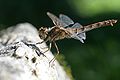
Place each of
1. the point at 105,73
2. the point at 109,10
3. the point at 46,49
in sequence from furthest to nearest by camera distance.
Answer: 1. the point at 109,10
2. the point at 105,73
3. the point at 46,49

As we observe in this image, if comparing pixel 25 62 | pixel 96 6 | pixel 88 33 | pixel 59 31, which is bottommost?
pixel 25 62

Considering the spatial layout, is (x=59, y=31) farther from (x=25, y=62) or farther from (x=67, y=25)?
(x=25, y=62)

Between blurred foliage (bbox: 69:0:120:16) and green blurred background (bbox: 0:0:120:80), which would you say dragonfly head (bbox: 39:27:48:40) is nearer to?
green blurred background (bbox: 0:0:120:80)

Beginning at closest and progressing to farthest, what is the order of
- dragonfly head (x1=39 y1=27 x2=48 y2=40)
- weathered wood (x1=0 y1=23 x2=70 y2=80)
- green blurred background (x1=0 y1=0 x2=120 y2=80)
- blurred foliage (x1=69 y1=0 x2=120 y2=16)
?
1. weathered wood (x1=0 y1=23 x2=70 y2=80)
2. dragonfly head (x1=39 y1=27 x2=48 y2=40)
3. green blurred background (x1=0 y1=0 x2=120 y2=80)
4. blurred foliage (x1=69 y1=0 x2=120 y2=16)

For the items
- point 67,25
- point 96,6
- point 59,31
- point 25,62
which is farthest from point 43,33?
point 96,6

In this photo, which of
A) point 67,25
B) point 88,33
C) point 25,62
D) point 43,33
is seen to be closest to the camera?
point 25,62

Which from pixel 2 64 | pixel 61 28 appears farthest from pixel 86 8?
pixel 2 64

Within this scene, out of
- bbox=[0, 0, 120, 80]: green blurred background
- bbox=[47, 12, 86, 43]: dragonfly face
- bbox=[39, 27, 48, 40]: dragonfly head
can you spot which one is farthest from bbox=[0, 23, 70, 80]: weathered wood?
bbox=[0, 0, 120, 80]: green blurred background

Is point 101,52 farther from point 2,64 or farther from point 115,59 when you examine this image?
point 2,64

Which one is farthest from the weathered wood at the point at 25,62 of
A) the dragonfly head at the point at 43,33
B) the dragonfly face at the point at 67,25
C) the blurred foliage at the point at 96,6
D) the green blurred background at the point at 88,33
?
the blurred foliage at the point at 96,6
